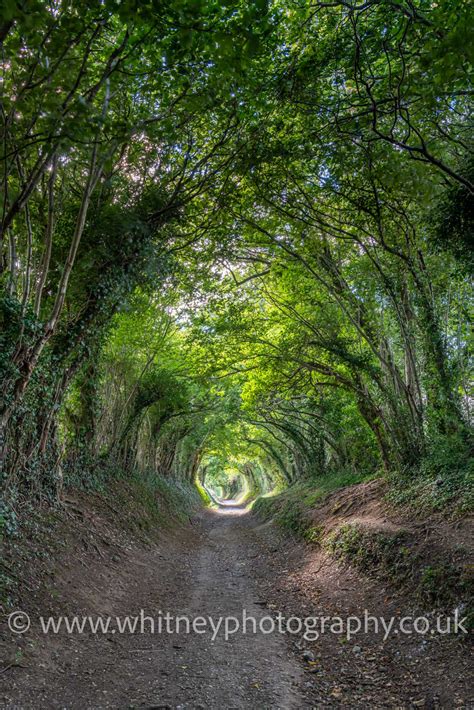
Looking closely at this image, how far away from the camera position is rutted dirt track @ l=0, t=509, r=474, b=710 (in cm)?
337

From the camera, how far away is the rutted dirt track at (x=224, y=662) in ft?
11.1

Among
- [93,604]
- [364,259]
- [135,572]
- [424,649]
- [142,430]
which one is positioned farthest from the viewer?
[142,430]

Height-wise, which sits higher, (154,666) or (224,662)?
(154,666)

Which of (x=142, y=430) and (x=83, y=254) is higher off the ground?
(x=83, y=254)

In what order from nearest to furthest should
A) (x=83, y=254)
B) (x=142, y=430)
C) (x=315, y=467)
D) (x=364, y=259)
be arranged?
(x=83, y=254)
(x=364, y=259)
(x=142, y=430)
(x=315, y=467)

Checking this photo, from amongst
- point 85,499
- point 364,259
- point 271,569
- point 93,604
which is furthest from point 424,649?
point 364,259

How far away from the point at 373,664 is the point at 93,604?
3.61 m

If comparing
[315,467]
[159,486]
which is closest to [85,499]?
[159,486]

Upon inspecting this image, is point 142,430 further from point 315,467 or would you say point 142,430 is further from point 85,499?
point 315,467

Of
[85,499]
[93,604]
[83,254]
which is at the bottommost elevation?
[93,604]

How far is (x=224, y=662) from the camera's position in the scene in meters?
4.06

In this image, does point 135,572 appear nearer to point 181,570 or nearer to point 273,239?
point 181,570

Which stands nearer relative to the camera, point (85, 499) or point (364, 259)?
point (85, 499)

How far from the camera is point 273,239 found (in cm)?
889
